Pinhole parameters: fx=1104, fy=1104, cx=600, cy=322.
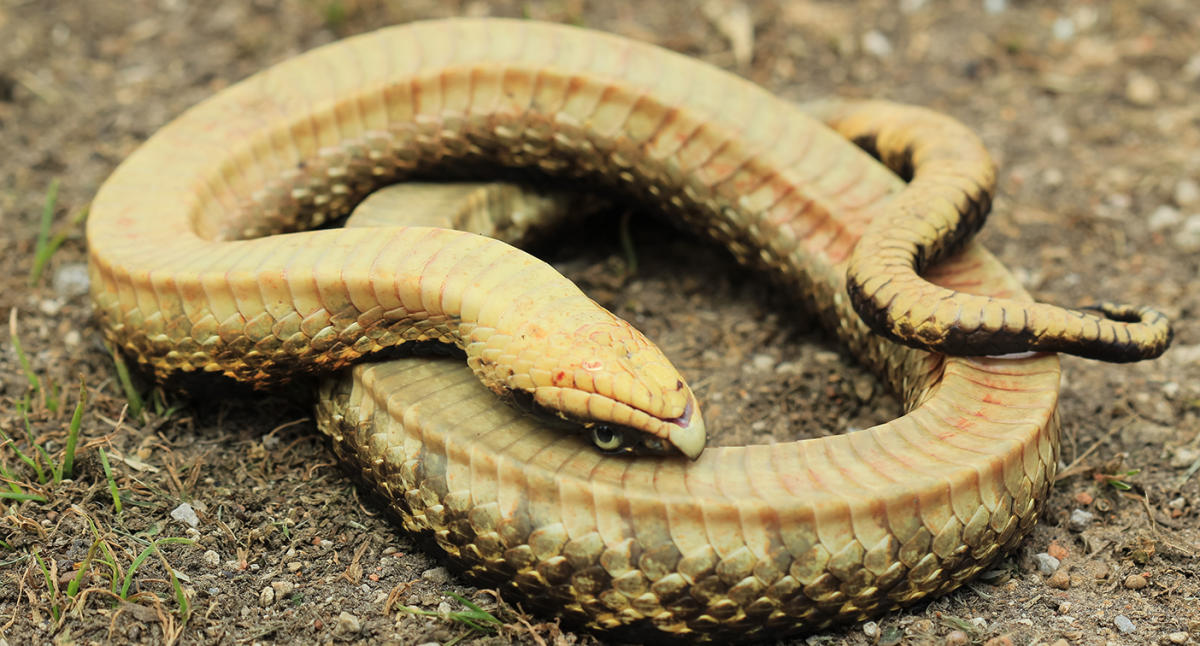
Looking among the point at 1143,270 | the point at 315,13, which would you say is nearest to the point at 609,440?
the point at 1143,270

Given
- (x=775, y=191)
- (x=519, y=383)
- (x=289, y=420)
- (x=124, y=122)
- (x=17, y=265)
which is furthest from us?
(x=124, y=122)

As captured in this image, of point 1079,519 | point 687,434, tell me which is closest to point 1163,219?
point 1079,519

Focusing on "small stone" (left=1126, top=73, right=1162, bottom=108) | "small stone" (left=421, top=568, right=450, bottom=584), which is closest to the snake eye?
"small stone" (left=421, top=568, right=450, bottom=584)

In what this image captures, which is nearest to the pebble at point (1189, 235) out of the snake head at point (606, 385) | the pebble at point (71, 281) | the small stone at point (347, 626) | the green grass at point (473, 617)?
the snake head at point (606, 385)

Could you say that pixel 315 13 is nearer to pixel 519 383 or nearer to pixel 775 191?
pixel 775 191

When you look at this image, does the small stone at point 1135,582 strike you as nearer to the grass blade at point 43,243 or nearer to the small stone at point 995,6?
the small stone at point 995,6

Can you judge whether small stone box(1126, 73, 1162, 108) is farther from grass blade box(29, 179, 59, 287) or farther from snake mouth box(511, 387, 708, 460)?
grass blade box(29, 179, 59, 287)
